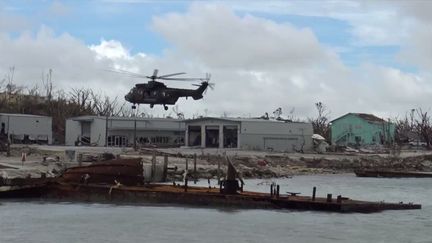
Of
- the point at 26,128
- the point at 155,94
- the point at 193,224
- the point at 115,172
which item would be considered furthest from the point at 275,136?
the point at 193,224

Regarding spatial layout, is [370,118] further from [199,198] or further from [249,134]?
[199,198]

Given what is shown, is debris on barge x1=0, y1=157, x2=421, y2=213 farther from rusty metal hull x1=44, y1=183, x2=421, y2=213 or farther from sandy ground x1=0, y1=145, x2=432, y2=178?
sandy ground x1=0, y1=145, x2=432, y2=178

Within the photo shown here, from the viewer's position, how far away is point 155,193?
38688mm

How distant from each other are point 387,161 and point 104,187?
6142cm

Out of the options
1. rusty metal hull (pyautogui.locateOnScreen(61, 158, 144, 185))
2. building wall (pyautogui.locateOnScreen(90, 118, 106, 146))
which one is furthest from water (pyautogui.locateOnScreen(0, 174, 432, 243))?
building wall (pyautogui.locateOnScreen(90, 118, 106, 146))

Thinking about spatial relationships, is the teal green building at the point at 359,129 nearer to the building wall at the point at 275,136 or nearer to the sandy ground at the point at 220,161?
the building wall at the point at 275,136

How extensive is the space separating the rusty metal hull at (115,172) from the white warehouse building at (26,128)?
57.5 m

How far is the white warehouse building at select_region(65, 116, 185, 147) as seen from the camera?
352 ft

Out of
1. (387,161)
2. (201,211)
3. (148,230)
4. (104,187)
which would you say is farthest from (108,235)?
(387,161)

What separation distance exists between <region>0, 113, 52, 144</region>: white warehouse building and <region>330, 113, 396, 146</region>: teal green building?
54.1 metres

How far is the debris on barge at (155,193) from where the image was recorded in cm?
3631

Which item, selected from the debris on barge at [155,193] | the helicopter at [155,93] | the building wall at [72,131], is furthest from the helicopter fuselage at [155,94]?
the building wall at [72,131]

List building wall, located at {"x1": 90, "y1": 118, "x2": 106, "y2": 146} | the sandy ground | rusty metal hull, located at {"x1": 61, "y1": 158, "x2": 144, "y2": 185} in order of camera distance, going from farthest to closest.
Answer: building wall, located at {"x1": 90, "y1": 118, "x2": 106, "y2": 146}, the sandy ground, rusty metal hull, located at {"x1": 61, "y1": 158, "x2": 144, "y2": 185}

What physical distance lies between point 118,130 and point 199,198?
2863 inches
